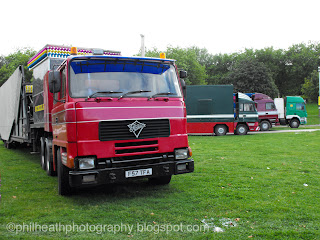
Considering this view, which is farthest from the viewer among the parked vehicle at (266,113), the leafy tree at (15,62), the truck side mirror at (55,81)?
the leafy tree at (15,62)

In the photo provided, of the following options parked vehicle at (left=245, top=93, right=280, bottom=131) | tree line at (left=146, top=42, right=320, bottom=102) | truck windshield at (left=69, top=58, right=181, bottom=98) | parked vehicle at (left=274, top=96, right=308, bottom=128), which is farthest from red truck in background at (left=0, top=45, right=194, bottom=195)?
tree line at (left=146, top=42, right=320, bottom=102)

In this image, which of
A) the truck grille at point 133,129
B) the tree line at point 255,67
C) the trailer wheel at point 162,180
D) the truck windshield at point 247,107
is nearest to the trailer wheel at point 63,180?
the truck grille at point 133,129

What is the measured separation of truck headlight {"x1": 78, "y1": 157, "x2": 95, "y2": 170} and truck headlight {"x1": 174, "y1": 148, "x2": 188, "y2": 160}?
1595 millimetres

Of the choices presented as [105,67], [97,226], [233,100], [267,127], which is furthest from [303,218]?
[267,127]

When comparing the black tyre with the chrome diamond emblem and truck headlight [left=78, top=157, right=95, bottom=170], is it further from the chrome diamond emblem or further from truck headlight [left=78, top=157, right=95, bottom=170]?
the chrome diamond emblem

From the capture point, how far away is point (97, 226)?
15.8 ft

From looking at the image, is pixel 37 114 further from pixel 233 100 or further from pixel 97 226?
pixel 233 100

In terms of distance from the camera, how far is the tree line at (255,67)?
51.3 metres

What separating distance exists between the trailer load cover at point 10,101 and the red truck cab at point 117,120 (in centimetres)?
655

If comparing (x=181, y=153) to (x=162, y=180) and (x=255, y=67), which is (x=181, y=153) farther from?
(x=255, y=67)

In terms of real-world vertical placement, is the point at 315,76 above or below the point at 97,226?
above

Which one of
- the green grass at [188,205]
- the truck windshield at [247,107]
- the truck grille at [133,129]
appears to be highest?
the truck windshield at [247,107]

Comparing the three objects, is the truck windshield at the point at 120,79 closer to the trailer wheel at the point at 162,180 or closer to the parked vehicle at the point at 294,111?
the trailer wheel at the point at 162,180

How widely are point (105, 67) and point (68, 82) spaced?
0.73 m
